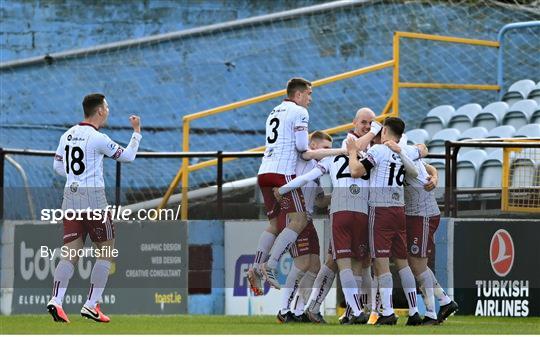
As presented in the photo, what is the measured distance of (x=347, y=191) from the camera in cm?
1215

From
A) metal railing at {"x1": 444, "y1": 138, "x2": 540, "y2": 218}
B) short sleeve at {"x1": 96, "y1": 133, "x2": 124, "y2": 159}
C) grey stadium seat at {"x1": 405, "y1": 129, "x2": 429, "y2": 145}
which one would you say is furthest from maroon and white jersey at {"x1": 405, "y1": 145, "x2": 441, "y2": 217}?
grey stadium seat at {"x1": 405, "y1": 129, "x2": 429, "y2": 145}

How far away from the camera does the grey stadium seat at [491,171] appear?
16305 mm

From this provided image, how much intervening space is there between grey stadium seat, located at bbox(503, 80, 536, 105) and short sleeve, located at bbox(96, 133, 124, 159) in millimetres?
7872

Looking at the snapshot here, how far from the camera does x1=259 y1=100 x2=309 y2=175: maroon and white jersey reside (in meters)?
12.4

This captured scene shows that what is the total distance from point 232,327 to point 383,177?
69.5 inches

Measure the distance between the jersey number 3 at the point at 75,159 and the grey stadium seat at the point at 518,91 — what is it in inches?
316

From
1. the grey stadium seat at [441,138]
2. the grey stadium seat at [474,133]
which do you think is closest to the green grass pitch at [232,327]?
the grey stadium seat at [474,133]

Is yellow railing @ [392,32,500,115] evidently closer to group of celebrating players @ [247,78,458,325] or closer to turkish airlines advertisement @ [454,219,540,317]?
turkish airlines advertisement @ [454,219,540,317]

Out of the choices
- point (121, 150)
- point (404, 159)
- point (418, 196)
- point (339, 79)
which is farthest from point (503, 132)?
point (121, 150)

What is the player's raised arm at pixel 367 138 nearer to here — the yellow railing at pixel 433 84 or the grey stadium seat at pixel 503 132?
the grey stadium seat at pixel 503 132

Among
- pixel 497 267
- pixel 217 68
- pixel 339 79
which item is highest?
pixel 217 68

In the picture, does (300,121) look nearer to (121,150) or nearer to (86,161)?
(121,150)

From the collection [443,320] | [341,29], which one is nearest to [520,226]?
[443,320]

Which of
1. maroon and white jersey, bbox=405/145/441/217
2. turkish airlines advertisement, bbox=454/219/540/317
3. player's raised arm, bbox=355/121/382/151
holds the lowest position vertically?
turkish airlines advertisement, bbox=454/219/540/317
